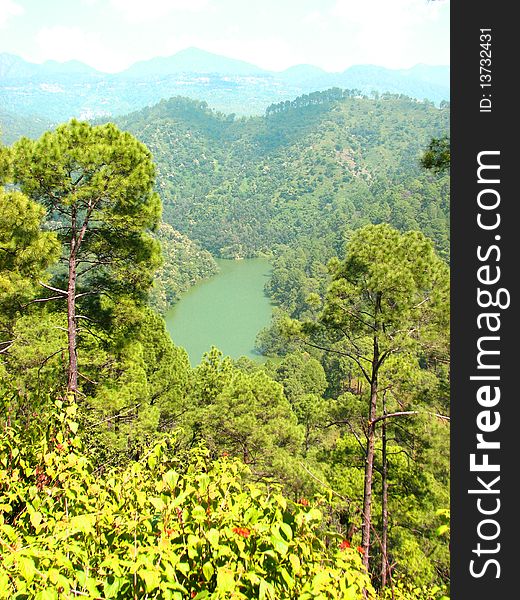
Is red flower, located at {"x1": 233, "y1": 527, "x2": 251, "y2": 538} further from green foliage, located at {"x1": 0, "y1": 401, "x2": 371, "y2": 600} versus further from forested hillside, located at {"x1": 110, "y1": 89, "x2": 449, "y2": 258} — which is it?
forested hillside, located at {"x1": 110, "y1": 89, "x2": 449, "y2": 258}

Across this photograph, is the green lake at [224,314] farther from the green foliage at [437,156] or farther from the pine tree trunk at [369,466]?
the green foliage at [437,156]

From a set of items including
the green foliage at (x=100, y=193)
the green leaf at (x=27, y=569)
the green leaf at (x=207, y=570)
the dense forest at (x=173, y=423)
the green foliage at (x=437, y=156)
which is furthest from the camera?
the green foliage at (x=100, y=193)

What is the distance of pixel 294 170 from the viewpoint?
346 ft

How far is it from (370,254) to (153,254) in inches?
99.7

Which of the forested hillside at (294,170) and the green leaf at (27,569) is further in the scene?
the forested hillside at (294,170)

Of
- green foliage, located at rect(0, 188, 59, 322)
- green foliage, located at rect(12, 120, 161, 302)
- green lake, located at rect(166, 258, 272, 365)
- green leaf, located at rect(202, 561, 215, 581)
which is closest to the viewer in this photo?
green leaf, located at rect(202, 561, 215, 581)

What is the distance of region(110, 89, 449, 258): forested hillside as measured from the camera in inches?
2793

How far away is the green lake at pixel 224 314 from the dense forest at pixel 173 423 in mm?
29696

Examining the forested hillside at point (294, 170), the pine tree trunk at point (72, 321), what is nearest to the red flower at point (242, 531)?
the pine tree trunk at point (72, 321)

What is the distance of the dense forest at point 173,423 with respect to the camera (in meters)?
1.33

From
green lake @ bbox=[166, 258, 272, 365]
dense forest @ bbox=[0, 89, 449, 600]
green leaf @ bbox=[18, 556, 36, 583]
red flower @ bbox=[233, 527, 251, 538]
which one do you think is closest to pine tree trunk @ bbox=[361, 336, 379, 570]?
dense forest @ bbox=[0, 89, 449, 600]

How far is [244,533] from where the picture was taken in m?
1.37

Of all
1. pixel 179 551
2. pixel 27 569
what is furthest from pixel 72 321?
pixel 27 569

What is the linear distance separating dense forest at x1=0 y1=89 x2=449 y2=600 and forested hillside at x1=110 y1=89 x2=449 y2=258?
47291mm
